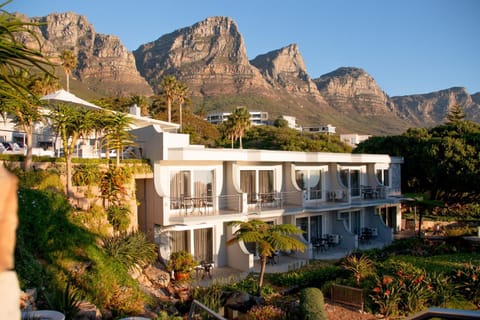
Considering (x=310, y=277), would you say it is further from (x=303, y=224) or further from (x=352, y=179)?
(x=352, y=179)

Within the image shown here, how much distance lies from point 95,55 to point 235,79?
156 ft

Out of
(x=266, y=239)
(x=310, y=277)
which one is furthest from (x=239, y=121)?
(x=266, y=239)

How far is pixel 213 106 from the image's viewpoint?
129 m

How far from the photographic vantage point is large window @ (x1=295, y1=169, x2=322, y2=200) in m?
25.4

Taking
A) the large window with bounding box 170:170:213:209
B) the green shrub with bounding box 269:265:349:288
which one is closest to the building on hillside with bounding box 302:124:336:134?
the large window with bounding box 170:170:213:209

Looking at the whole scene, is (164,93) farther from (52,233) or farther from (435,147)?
(52,233)

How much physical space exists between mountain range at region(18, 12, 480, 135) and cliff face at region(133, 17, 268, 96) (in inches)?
13.3

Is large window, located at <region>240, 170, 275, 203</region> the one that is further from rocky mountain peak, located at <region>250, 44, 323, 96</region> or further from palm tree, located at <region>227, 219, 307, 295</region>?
rocky mountain peak, located at <region>250, 44, 323, 96</region>

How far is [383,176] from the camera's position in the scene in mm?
31453

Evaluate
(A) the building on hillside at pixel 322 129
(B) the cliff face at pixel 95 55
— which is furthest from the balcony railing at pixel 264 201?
(B) the cliff face at pixel 95 55

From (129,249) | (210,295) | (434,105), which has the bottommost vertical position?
(210,295)

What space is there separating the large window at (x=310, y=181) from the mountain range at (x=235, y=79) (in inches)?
3624

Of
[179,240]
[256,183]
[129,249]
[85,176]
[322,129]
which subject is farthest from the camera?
[322,129]

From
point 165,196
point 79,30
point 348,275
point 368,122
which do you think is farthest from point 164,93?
point 79,30
